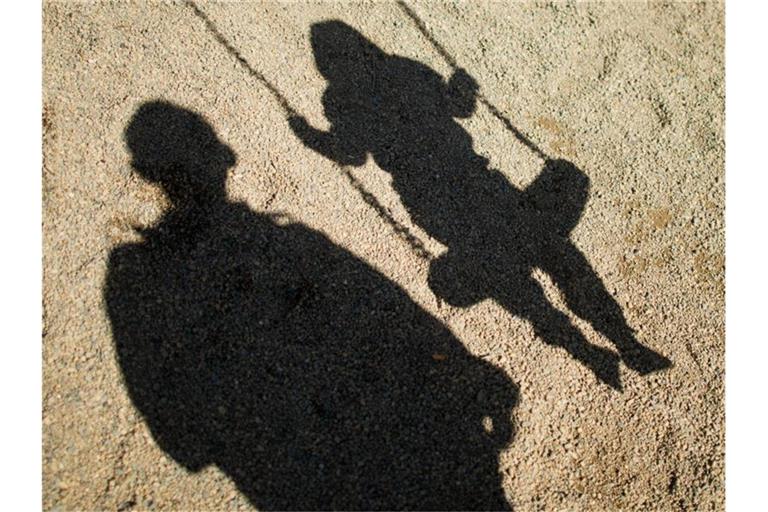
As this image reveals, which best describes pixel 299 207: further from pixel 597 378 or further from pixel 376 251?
pixel 597 378

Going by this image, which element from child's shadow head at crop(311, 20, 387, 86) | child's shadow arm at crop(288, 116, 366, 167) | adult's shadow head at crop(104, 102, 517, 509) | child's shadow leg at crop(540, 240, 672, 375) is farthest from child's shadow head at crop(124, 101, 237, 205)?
child's shadow leg at crop(540, 240, 672, 375)

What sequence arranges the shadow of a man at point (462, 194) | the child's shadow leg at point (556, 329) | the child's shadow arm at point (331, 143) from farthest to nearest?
the child's shadow arm at point (331, 143) → the shadow of a man at point (462, 194) → the child's shadow leg at point (556, 329)

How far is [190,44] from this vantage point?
4914mm

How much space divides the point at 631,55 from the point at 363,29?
292cm

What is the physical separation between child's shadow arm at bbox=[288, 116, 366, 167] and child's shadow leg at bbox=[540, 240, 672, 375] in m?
1.88

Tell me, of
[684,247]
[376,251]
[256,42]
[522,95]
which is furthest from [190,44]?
[684,247]

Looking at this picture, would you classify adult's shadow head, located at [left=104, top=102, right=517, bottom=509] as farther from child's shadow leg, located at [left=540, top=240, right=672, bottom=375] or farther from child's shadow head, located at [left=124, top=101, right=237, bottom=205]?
child's shadow leg, located at [left=540, top=240, right=672, bottom=375]

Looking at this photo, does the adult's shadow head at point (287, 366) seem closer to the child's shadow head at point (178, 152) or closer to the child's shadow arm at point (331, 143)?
the child's shadow head at point (178, 152)

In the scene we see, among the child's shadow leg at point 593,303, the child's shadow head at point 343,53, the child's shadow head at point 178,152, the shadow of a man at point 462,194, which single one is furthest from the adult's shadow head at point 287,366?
the child's shadow head at point 343,53

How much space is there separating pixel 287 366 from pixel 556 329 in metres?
2.18

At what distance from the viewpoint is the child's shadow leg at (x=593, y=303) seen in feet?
14.6

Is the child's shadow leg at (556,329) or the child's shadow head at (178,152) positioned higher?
the child's shadow leg at (556,329)

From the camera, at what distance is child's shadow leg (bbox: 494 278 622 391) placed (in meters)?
4.34

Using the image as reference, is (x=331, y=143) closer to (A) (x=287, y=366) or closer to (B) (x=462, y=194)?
(B) (x=462, y=194)
